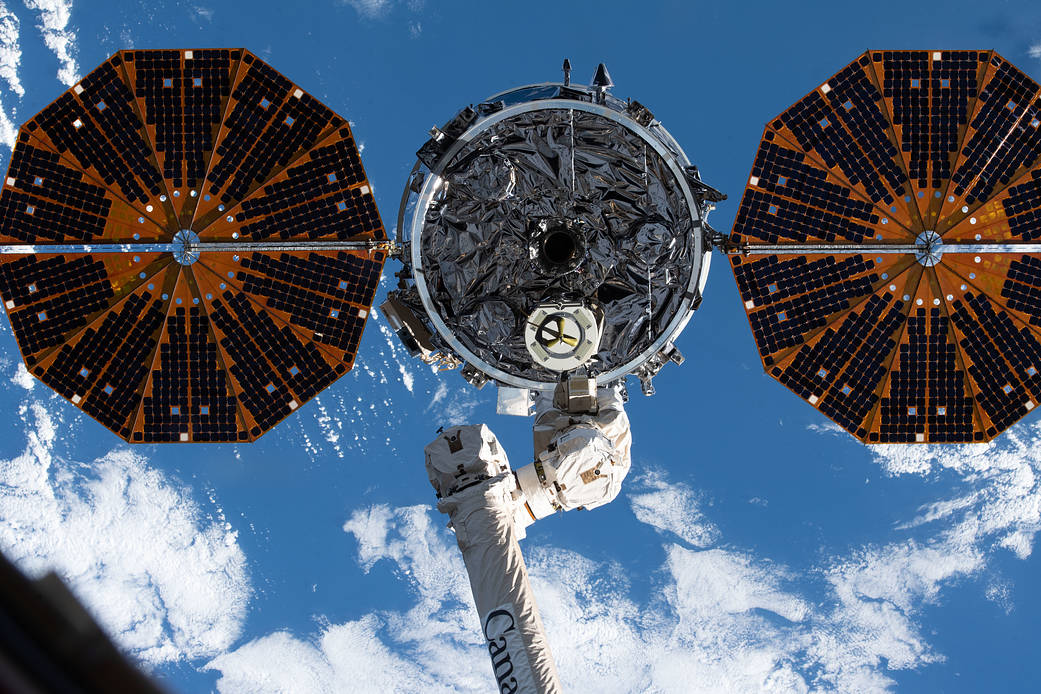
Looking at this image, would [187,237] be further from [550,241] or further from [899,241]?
[899,241]

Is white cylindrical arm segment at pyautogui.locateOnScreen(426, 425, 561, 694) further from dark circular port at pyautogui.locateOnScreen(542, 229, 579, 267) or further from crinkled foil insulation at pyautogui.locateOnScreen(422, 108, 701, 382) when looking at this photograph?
dark circular port at pyautogui.locateOnScreen(542, 229, 579, 267)

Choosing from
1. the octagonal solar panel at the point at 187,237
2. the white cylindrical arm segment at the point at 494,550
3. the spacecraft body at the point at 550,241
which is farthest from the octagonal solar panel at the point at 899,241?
the octagonal solar panel at the point at 187,237

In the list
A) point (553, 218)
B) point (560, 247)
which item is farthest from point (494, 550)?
point (553, 218)

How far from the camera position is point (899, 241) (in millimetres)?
11648

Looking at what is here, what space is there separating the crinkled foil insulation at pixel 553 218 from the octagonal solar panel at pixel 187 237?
1248 millimetres

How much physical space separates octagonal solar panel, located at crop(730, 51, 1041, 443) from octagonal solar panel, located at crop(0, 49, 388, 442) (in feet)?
19.2

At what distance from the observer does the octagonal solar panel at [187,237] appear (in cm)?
1162

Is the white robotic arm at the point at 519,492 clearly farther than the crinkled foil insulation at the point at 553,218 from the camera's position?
No

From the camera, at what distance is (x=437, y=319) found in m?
11.8

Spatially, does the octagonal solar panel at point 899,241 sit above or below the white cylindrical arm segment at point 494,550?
above

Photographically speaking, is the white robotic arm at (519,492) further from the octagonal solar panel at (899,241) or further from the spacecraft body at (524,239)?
the octagonal solar panel at (899,241)

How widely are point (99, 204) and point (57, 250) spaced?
907mm

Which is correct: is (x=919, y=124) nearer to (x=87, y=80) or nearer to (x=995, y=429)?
(x=995, y=429)

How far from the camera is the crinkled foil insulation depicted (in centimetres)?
1170
